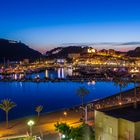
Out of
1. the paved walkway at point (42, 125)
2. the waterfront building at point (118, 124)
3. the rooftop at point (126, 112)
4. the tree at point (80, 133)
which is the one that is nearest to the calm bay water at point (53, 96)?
the paved walkway at point (42, 125)

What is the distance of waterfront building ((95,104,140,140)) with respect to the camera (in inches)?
471

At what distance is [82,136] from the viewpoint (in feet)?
48.2

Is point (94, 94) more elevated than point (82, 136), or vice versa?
point (82, 136)

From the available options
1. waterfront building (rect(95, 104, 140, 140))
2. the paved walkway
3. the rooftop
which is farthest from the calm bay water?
waterfront building (rect(95, 104, 140, 140))

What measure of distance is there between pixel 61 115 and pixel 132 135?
12099mm

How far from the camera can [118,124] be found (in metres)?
12.4

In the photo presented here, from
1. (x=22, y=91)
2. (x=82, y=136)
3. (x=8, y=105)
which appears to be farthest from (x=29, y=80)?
(x=82, y=136)

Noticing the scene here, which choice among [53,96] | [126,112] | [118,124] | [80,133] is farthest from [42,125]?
[53,96]

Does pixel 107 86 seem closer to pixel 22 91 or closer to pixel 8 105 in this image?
pixel 22 91

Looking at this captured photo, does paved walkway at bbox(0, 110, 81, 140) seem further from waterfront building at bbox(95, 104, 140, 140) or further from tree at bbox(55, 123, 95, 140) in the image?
waterfront building at bbox(95, 104, 140, 140)

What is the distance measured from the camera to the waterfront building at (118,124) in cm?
1196

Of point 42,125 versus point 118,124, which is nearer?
point 118,124

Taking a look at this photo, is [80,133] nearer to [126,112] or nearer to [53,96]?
[126,112]

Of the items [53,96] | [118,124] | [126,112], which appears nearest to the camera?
[118,124]
